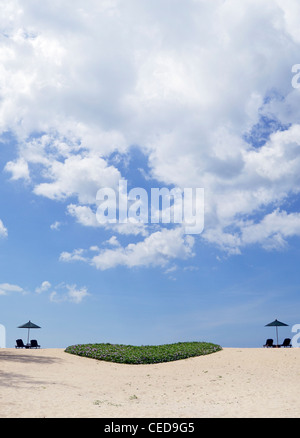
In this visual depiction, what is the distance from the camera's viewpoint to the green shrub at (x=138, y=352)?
81.8ft

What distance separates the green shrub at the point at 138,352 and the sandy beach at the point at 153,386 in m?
0.71

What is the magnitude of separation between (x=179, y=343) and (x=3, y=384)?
17642 mm

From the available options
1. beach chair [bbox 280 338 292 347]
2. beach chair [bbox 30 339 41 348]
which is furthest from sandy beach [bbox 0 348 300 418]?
beach chair [bbox 280 338 292 347]

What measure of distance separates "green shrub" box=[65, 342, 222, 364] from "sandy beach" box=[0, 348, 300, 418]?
71cm

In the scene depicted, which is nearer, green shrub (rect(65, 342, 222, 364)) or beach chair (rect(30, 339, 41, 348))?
green shrub (rect(65, 342, 222, 364))

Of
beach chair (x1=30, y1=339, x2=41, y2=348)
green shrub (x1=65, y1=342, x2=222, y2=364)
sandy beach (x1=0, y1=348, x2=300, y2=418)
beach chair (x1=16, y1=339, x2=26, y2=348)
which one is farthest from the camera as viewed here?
beach chair (x1=30, y1=339, x2=41, y2=348)

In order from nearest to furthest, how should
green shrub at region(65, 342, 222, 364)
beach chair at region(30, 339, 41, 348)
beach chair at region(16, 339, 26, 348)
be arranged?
1. green shrub at region(65, 342, 222, 364)
2. beach chair at region(16, 339, 26, 348)
3. beach chair at region(30, 339, 41, 348)

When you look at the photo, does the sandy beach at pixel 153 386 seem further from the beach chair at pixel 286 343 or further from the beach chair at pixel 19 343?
the beach chair at pixel 286 343

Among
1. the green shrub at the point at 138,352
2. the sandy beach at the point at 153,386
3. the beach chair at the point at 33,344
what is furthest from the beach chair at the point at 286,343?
the beach chair at the point at 33,344

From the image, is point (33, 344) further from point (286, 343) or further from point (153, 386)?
point (286, 343)

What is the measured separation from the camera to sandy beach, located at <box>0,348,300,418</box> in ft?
40.4

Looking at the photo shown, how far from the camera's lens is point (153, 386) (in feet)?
59.3

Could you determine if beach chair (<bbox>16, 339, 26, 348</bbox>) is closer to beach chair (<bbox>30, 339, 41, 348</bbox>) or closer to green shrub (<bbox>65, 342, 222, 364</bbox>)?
A: beach chair (<bbox>30, 339, 41, 348</bbox>)
